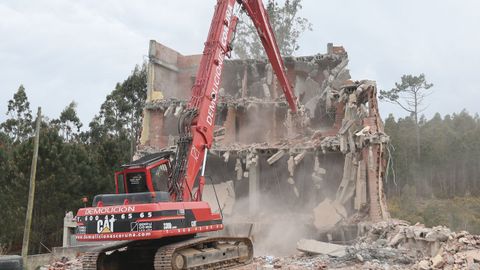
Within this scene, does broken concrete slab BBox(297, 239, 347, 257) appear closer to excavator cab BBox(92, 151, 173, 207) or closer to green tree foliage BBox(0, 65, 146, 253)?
excavator cab BBox(92, 151, 173, 207)

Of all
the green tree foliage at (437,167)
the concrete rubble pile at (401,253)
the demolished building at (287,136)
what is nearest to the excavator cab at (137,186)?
the concrete rubble pile at (401,253)

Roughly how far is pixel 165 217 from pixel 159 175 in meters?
2.30

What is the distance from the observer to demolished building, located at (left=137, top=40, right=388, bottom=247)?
1783cm

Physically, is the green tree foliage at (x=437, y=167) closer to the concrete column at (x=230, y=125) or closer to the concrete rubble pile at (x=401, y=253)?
the concrete column at (x=230, y=125)

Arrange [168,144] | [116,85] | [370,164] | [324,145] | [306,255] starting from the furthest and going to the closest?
[116,85] < [168,144] < [324,145] < [370,164] < [306,255]

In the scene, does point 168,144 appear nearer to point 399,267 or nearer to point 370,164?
point 370,164

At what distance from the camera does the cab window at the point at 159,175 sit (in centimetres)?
855

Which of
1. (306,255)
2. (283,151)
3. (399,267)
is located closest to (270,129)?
(283,151)

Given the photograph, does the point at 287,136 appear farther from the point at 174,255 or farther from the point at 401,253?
the point at 174,255

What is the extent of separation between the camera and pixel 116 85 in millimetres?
37438

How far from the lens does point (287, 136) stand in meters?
22.4

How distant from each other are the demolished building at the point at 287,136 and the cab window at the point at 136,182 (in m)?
10.6

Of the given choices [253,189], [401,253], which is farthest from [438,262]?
[253,189]

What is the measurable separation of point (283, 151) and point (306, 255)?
6.26 m
